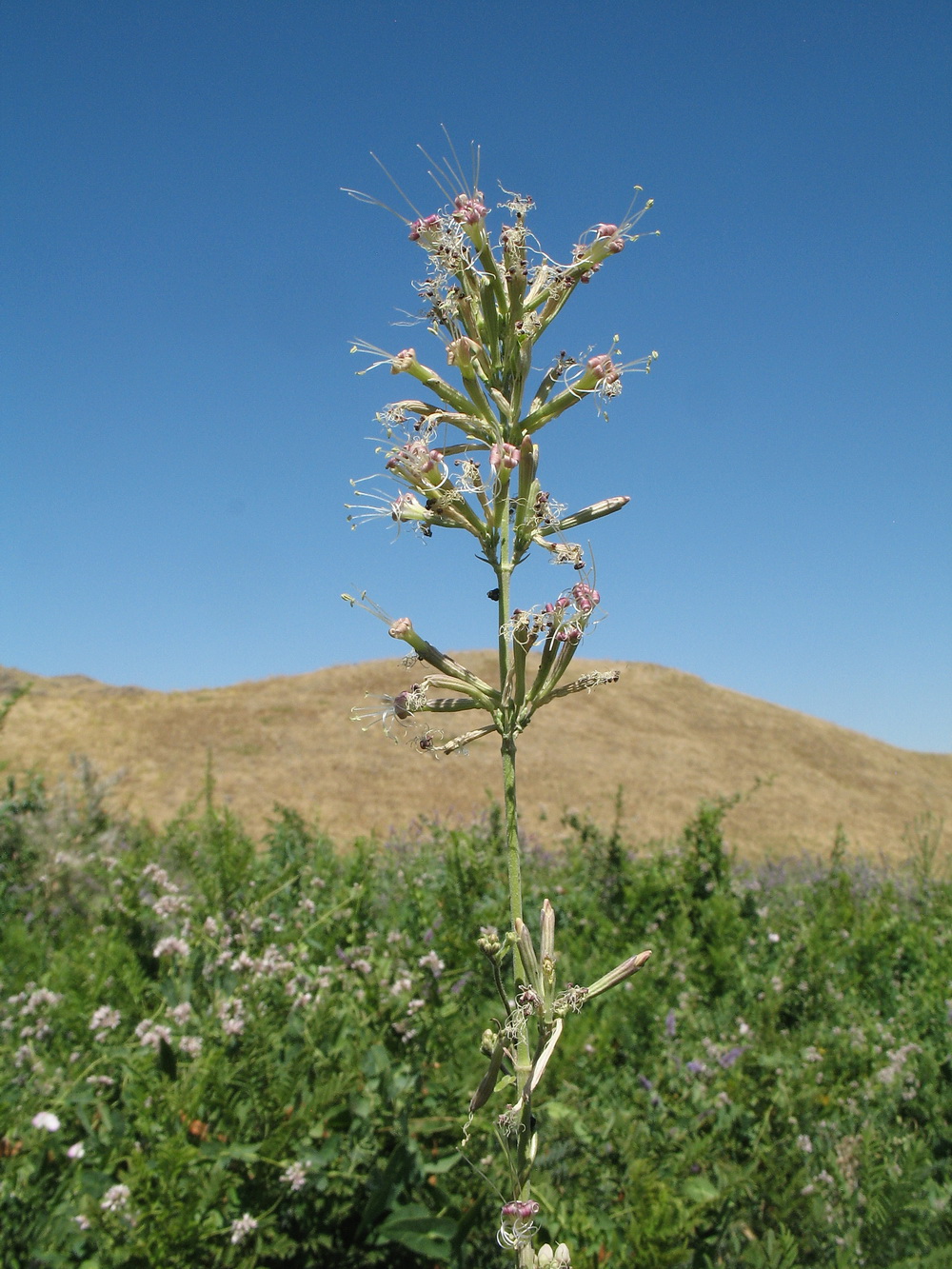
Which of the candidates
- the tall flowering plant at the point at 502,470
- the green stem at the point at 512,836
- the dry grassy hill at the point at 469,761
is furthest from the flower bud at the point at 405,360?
the dry grassy hill at the point at 469,761

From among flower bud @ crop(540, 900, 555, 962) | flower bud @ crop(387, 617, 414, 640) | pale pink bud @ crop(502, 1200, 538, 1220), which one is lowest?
pale pink bud @ crop(502, 1200, 538, 1220)

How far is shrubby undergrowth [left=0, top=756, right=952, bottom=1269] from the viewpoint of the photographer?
8.05 feet

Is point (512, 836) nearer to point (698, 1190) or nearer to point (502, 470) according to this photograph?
point (502, 470)

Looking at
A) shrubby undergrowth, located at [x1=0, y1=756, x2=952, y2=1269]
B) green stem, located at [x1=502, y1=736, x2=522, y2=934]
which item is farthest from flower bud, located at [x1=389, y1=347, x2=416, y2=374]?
shrubby undergrowth, located at [x1=0, y1=756, x2=952, y2=1269]

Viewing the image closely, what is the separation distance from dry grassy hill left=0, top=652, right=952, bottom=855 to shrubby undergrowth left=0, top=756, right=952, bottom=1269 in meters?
12.0

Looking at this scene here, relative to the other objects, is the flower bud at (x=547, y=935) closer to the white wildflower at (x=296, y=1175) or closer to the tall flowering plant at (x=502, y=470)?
the tall flowering plant at (x=502, y=470)

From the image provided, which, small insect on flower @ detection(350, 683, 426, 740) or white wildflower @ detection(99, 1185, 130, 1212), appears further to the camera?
white wildflower @ detection(99, 1185, 130, 1212)

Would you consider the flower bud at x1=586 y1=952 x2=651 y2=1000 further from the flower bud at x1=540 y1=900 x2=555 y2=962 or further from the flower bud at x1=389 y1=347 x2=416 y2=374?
the flower bud at x1=389 y1=347 x2=416 y2=374

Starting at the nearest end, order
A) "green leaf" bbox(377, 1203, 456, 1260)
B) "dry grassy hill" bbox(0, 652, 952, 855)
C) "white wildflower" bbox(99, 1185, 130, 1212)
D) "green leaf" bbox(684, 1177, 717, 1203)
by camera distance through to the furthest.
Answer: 1. "white wildflower" bbox(99, 1185, 130, 1212)
2. "green leaf" bbox(377, 1203, 456, 1260)
3. "green leaf" bbox(684, 1177, 717, 1203)
4. "dry grassy hill" bbox(0, 652, 952, 855)

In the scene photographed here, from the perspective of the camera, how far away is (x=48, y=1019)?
3482mm

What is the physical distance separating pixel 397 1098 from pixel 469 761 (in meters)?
Answer: 23.1

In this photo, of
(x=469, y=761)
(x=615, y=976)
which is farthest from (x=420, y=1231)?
(x=469, y=761)

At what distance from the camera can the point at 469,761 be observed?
→ 25.9 m

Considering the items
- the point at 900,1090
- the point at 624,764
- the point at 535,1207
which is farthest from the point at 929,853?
the point at 624,764
